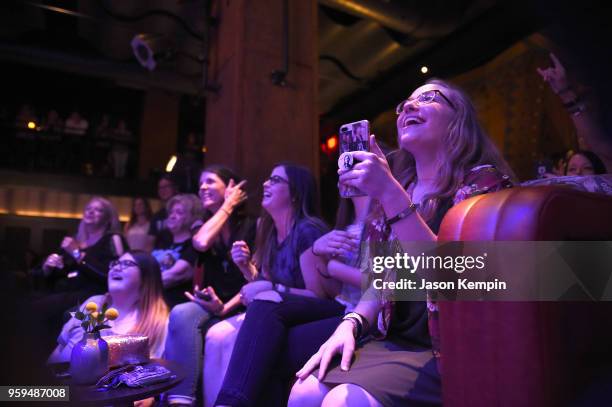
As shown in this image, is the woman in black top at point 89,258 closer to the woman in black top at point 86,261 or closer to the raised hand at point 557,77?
the woman in black top at point 86,261

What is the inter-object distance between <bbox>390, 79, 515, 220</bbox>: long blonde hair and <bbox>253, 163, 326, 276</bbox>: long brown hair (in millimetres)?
943

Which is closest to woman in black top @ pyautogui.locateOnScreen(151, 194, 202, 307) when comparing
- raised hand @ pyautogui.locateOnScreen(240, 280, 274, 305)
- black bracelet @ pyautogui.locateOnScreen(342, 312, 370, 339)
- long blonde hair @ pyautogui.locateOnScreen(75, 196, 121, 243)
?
long blonde hair @ pyautogui.locateOnScreen(75, 196, 121, 243)

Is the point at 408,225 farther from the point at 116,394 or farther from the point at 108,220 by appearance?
the point at 108,220

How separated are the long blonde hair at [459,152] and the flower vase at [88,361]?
1.10 m

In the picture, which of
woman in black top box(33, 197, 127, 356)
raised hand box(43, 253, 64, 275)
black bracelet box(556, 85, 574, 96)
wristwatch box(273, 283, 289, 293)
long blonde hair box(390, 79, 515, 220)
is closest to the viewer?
long blonde hair box(390, 79, 515, 220)

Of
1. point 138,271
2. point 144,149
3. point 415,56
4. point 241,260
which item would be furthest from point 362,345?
point 144,149

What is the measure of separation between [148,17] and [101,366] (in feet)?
14.5

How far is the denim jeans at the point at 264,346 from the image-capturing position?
1.29m

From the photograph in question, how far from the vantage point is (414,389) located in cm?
99

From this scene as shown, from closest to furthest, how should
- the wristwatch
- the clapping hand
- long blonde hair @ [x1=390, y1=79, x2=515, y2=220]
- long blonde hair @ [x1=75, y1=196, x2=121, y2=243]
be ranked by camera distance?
long blonde hair @ [x1=390, y1=79, x2=515, y2=220] < the clapping hand < the wristwatch < long blonde hair @ [x1=75, y1=196, x2=121, y2=243]

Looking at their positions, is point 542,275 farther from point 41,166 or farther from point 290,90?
point 41,166

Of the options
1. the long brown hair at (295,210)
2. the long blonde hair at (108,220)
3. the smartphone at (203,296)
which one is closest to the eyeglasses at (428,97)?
the long brown hair at (295,210)

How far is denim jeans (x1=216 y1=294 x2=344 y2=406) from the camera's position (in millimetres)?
1292

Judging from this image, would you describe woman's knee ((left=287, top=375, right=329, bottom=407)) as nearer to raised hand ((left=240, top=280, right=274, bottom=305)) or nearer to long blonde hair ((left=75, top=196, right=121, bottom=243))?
raised hand ((left=240, top=280, right=274, bottom=305))
